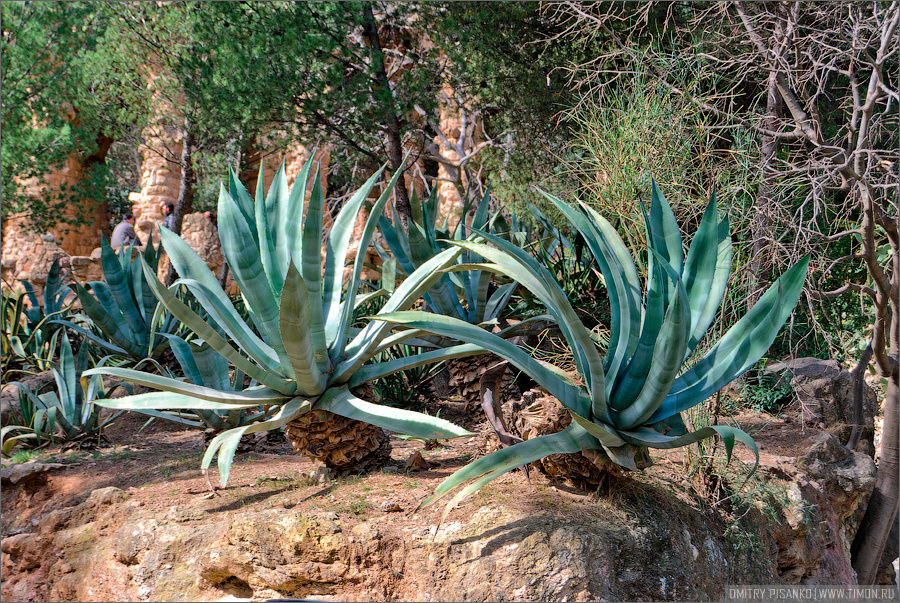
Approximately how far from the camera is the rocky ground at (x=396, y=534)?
211cm

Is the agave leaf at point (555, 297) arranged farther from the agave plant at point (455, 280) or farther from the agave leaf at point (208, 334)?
the agave plant at point (455, 280)

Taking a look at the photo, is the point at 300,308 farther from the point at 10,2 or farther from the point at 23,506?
the point at 10,2

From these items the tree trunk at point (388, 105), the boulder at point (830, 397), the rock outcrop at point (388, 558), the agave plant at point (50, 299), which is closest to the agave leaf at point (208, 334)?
the rock outcrop at point (388, 558)

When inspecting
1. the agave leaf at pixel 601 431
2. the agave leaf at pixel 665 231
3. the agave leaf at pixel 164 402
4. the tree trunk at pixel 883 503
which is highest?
the agave leaf at pixel 665 231

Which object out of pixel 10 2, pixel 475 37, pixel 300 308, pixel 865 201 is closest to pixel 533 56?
pixel 475 37

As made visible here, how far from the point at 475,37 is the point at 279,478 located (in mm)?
5139

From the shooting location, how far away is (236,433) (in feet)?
7.89

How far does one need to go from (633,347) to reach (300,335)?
112cm

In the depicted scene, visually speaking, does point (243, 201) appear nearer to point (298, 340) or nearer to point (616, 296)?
point (298, 340)

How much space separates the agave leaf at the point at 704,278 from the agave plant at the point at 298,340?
2.58 feet

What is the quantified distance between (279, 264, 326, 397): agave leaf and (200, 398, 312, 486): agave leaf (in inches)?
2.7

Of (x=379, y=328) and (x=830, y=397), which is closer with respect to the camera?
(x=379, y=328)

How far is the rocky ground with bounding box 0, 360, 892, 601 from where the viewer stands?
211 cm

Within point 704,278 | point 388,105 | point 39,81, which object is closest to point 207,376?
point 704,278
